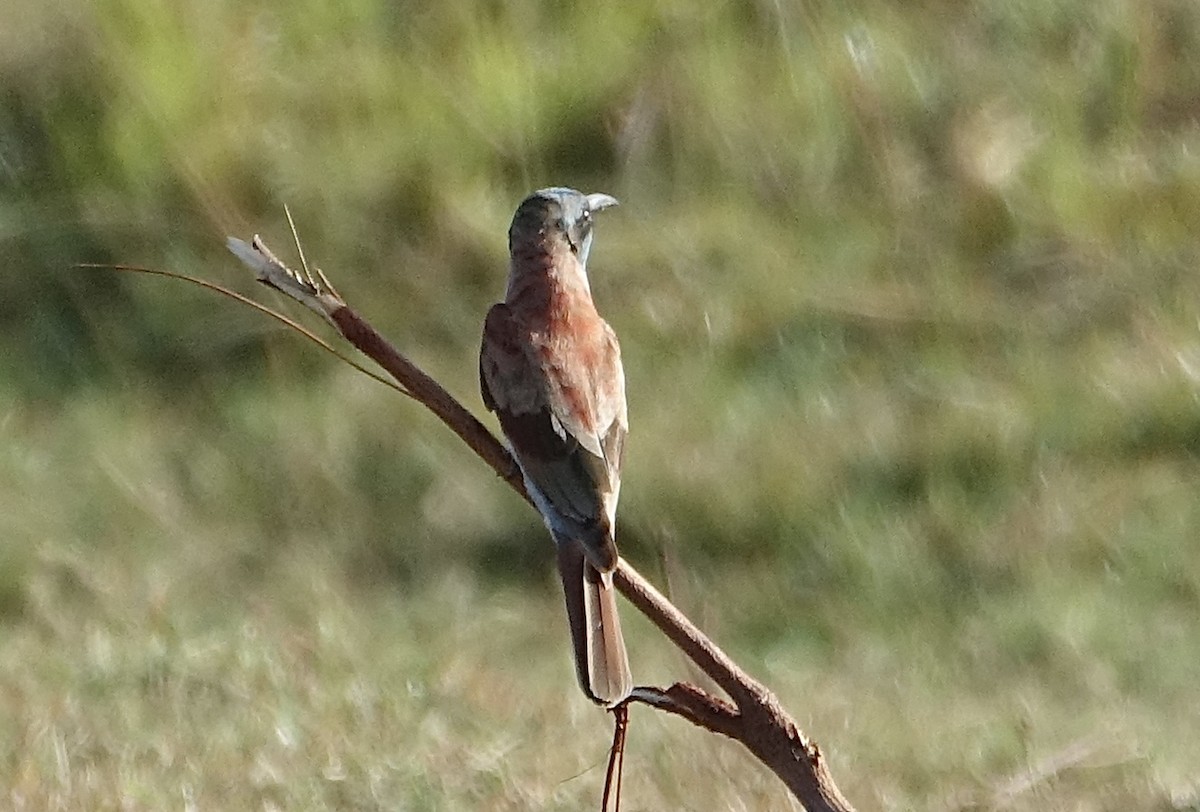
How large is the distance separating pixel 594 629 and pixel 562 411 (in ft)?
2.20

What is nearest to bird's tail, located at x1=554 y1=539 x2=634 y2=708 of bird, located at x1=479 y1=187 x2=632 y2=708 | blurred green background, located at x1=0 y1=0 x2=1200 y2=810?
bird, located at x1=479 y1=187 x2=632 y2=708

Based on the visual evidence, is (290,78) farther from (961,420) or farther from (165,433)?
(961,420)

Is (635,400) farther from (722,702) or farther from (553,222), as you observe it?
(722,702)

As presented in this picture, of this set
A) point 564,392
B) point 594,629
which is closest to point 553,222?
point 564,392

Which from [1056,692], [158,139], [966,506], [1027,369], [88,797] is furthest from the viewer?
[158,139]

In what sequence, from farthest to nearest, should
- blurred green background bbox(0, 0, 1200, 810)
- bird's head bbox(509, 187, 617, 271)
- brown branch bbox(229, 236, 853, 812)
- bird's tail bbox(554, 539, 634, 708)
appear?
1. blurred green background bbox(0, 0, 1200, 810)
2. bird's head bbox(509, 187, 617, 271)
3. bird's tail bbox(554, 539, 634, 708)
4. brown branch bbox(229, 236, 853, 812)

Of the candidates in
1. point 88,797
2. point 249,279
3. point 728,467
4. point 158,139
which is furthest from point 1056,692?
point 158,139

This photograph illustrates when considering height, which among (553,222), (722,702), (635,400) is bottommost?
(722,702)

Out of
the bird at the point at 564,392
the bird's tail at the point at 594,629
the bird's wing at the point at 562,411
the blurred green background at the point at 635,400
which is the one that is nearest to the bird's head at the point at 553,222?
the bird at the point at 564,392

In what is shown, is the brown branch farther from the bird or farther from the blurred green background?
the blurred green background

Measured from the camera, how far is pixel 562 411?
3.39 metres

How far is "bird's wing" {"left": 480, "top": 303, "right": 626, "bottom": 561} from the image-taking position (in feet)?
10.6

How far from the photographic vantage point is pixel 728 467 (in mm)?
5660

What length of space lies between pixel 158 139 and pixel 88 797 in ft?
10.8
